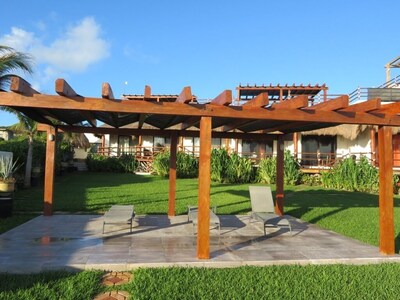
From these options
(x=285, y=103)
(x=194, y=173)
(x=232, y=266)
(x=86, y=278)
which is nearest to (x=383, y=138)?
(x=285, y=103)

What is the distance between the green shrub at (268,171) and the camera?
20.5 meters

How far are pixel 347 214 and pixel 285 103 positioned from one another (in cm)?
581

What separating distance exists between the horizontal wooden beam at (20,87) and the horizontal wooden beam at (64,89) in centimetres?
48

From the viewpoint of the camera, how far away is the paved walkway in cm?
521

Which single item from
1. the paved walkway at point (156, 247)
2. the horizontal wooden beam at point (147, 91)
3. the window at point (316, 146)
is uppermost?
the window at point (316, 146)

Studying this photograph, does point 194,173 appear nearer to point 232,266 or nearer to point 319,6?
point 319,6

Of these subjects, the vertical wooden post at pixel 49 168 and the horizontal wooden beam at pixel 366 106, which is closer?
the horizontal wooden beam at pixel 366 106

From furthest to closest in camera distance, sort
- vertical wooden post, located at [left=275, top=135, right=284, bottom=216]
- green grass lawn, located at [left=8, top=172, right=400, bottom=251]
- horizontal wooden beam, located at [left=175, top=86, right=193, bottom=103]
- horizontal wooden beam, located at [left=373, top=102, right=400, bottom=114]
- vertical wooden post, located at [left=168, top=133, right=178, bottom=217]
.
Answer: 1. vertical wooden post, located at [left=275, top=135, right=284, bottom=216]
2. vertical wooden post, located at [left=168, top=133, right=178, bottom=217]
3. green grass lawn, located at [left=8, top=172, right=400, bottom=251]
4. horizontal wooden beam, located at [left=373, top=102, right=400, bottom=114]
5. horizontal wooden beam, located at [left=175, top=86, right=193, bottom=103]

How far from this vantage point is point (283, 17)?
533 inches

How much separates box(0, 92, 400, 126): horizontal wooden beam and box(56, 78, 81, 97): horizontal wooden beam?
0.46 ft

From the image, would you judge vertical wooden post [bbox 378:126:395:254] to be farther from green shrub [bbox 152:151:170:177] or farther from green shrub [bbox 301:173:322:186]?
green shrub [bbox 152:151:170:177]

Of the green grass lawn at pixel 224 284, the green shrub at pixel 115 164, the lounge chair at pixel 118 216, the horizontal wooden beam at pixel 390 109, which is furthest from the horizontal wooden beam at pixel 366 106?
the green shrub at pixel 115 164

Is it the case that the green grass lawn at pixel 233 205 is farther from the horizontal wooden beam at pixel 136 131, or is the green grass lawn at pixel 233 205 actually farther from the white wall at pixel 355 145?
the white wall at pixel 355 145

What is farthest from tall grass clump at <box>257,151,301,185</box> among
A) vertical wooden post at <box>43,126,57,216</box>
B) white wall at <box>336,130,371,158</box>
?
vertical wooden post at <box>43,126,57,216</box>
